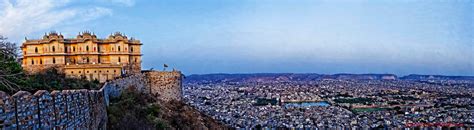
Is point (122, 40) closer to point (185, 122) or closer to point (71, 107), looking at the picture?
point (185, 122)

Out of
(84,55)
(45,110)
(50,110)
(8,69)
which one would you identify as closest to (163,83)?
(84,55)

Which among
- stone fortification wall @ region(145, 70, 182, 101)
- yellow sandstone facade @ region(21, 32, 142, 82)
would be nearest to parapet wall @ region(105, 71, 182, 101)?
stone fortification wall @ region(145, 70, 182, 101)

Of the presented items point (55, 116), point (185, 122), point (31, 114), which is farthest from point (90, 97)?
point (185, 122)

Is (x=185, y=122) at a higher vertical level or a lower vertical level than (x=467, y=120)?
higher

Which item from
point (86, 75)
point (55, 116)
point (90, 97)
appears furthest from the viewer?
point (86, 75)

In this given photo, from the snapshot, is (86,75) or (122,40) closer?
(86,75)

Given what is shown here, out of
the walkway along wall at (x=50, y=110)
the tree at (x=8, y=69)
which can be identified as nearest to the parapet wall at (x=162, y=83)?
the tree at (x=8, y=69)

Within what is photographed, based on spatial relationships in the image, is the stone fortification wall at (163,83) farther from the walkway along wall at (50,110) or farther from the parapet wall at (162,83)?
the walkway along wall at (50,110)
